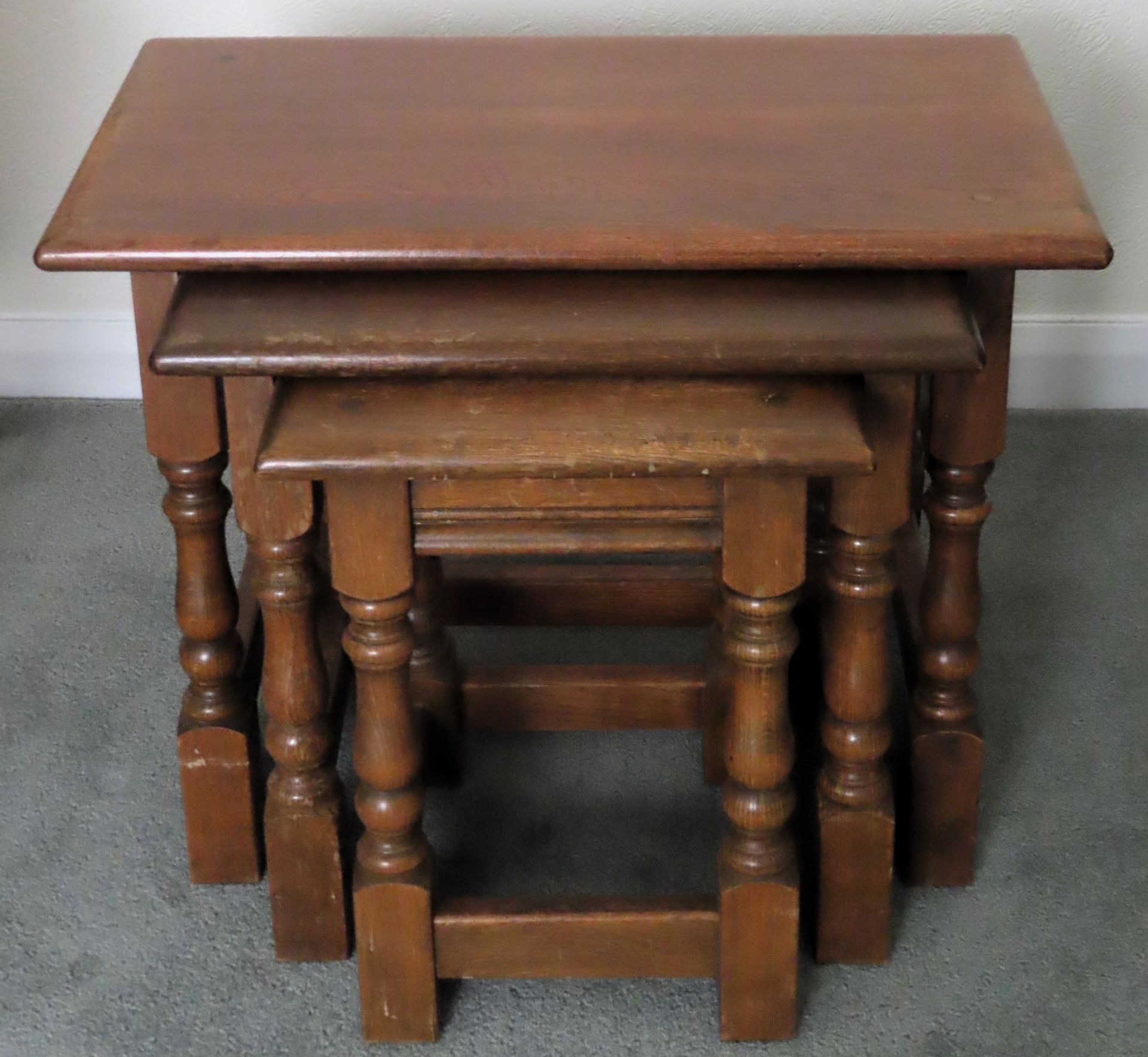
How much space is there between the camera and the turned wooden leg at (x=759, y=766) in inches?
49.1

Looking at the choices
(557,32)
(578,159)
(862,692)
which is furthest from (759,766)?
(557,32)

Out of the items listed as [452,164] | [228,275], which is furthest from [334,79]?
[228,275]

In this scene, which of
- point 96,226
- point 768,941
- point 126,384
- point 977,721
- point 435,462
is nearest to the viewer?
point 435,462

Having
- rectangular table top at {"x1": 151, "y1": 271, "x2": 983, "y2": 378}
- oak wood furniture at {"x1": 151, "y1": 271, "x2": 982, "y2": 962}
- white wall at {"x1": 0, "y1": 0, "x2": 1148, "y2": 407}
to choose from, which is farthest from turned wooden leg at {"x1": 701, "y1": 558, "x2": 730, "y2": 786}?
white wall at {"x1": 0, "y1": 0, "x2": 1148, "y2": 407}

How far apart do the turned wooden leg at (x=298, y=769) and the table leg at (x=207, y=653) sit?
0.26 ft

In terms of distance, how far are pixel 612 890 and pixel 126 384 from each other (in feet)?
3.55

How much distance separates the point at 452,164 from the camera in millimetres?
1392

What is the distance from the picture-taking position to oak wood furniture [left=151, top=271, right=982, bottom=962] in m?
1.20

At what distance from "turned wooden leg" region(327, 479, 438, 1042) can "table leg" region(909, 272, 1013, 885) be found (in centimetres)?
44

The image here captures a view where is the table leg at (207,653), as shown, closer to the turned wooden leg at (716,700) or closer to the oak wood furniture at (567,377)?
the oak wood furniture at (567,377)

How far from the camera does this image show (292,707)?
141 centimetres

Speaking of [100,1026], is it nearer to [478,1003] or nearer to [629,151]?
[478,1003]

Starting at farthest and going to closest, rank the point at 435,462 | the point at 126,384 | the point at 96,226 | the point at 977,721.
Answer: the point at 126,384
the point at 977,721
the point at 96,226
the point at 435,462

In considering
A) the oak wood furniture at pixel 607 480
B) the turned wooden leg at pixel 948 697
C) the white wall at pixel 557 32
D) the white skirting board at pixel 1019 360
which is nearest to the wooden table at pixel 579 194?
the turned wooden leg at pixel 948 697
